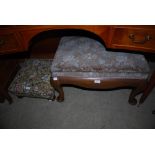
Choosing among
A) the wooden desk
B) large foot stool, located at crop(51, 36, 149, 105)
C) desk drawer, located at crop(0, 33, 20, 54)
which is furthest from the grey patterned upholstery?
desk drawer, located at crop(0, 33, 20, 54)

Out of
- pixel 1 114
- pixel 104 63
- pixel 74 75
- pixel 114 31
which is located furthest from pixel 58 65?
pixel 1 114

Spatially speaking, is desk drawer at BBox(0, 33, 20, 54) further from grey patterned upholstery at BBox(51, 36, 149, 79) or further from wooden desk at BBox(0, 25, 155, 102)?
grey patterned upholstery at BBox(51, 36, 149, 79)

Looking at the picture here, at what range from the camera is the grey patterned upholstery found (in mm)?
916

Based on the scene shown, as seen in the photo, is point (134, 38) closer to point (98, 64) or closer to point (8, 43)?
point (98, 64)

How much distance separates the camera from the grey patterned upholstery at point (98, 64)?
916 mm

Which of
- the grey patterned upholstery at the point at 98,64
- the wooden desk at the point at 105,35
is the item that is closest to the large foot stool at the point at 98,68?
the grey patterned upholstery at the point at 98,64

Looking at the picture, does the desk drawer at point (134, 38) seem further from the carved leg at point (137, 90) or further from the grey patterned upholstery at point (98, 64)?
the carved leg at point (137, 90)

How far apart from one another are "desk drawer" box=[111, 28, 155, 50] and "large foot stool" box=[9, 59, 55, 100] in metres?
0.72

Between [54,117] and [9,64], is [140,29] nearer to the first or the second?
[54,117]

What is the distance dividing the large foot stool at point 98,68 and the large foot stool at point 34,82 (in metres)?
0.23

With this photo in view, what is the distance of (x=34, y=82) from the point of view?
48.8 inches

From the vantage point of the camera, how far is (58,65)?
960mm

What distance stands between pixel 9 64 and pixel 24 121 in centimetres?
59

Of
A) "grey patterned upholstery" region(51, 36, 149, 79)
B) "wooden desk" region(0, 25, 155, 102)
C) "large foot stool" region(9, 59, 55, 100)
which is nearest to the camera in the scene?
"wooden desk" region(0, 25, 155, 102)
